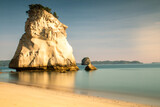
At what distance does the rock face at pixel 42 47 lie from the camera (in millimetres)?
35875

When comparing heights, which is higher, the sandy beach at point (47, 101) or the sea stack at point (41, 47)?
the sea stack at point (41, 47)

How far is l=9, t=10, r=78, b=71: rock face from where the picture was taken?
1412 inches

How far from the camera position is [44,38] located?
3875 centimetres

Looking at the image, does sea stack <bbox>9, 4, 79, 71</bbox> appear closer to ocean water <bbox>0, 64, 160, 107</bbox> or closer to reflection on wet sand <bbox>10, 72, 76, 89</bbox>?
ocean water <bbox>0, 64, 160, 107</bbox>

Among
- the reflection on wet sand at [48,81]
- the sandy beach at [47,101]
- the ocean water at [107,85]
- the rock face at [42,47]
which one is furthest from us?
the rock face at [42,47]

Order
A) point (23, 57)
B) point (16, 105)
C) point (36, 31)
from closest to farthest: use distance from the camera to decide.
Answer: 1. point (16, 105)
2. point (23, 57)
3. point (36, 31)

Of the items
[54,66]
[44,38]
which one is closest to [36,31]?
[44,38]

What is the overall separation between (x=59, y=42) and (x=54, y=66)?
727cm

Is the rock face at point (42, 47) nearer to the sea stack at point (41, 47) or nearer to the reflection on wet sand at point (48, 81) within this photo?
the sea stack at point (41, 47)

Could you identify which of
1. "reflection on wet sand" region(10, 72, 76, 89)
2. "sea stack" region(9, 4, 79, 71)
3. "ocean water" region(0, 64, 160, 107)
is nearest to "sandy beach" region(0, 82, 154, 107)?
"ocean water" region(0, 64, 160, 107)

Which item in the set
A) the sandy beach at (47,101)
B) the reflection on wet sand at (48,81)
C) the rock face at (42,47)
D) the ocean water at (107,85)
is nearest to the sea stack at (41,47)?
the rock face at (42,47)

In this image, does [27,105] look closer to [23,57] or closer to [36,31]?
[23,57]

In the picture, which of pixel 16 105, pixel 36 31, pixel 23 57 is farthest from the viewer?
pixel 36 31

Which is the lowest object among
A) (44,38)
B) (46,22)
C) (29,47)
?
Answer: (29,47)
